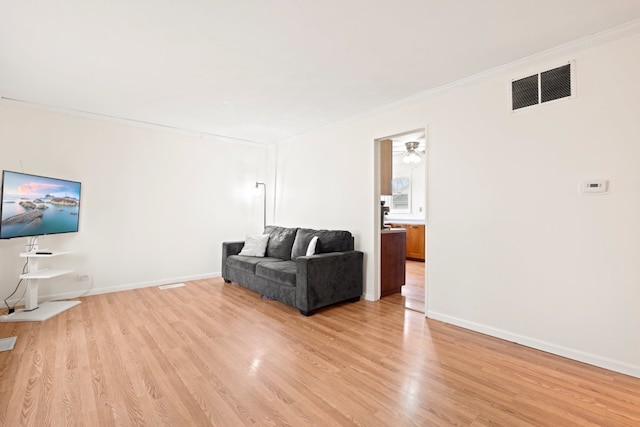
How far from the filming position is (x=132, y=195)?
444cm

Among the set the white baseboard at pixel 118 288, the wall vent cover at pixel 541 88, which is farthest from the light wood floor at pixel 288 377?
the wall vent cover at pixel 541 88

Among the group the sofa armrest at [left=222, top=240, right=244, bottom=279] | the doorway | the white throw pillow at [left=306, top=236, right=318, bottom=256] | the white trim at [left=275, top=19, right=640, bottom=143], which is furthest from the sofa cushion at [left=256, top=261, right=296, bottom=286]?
the white trim at [left=275, top=19, right=640, bottom=143]

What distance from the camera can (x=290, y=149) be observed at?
5406 millimetres

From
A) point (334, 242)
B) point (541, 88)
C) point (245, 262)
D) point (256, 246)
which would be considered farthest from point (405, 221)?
point (541, 88)

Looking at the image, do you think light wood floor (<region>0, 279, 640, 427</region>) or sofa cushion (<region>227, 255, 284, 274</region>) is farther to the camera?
sofa cushion (<region>227, 255, 284, 274</region>)

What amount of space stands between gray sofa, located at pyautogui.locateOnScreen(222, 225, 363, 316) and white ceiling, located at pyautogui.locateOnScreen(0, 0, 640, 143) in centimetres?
185

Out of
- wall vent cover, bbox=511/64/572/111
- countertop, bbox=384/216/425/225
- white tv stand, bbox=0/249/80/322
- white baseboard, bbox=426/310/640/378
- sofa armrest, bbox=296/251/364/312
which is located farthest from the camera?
countertop, bbox=384/216/425/225

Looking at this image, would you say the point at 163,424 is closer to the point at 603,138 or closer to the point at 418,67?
the point at 418,67

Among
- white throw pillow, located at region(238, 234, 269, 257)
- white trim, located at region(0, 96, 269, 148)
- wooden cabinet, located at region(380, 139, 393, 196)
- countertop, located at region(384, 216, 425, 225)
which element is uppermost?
white trim, located at region(0, 96, 269, 148)

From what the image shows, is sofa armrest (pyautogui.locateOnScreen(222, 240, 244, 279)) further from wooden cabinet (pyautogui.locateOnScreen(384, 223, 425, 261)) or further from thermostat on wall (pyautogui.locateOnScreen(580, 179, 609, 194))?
thermostat on wall (pyautogui.locateOnScreen(580, 179, 609, 194))

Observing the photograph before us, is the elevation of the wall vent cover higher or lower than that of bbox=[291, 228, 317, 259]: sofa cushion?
higher

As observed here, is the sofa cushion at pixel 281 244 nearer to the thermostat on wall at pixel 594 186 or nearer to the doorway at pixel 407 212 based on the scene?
the doorway at pixel 407 212

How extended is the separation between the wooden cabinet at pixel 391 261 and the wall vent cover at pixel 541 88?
220 cm

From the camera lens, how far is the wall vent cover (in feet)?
8.13
